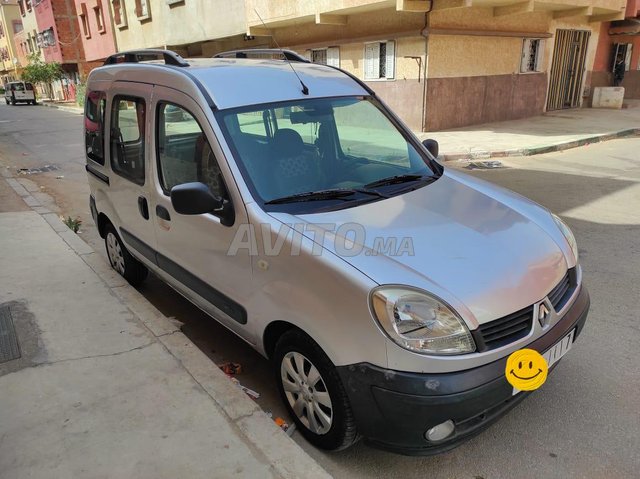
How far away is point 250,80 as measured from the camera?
10.2 ft

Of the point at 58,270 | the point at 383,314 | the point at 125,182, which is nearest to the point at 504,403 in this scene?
the point at 383,314

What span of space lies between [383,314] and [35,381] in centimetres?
221

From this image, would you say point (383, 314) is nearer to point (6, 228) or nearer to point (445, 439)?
point (445, 439)

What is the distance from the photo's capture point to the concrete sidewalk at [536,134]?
415 inches

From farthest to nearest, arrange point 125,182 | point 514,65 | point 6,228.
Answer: point 514,65 → point 6,228 → point 125,182

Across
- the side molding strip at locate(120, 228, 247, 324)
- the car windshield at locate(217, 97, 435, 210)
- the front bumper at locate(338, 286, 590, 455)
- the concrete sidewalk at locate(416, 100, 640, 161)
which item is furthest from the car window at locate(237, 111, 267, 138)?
A: the concrete sidewalk at locate(416, 100, 640, 161)

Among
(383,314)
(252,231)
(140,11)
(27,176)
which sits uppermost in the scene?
(140,11)

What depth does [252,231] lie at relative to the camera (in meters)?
2.60

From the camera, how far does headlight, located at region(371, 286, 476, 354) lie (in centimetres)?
206

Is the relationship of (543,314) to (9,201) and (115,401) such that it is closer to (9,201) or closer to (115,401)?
(115,401)

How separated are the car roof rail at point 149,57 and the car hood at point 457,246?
151 centimetres

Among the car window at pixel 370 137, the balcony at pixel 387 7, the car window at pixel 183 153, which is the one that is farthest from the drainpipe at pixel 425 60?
the car window at pixel 183 153

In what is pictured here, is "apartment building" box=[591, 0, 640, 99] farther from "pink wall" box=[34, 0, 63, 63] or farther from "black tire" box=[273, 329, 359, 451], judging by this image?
"pink wall" box=[34, 0, 63, 63]

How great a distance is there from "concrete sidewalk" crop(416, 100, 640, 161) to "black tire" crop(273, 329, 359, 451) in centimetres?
841
